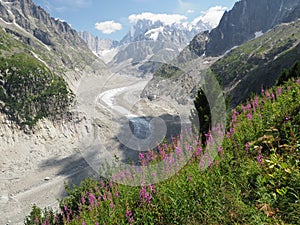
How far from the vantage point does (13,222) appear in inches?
1513

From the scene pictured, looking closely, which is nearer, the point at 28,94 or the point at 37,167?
the point at 37,167

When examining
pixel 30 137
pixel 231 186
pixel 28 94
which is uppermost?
pixel 231 186

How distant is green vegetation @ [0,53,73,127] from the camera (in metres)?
74.3

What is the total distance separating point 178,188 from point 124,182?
1.52 metres

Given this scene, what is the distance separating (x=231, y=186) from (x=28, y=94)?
89.3m

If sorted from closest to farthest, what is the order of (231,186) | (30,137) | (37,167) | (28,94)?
(231,186) → (37,167) → (30,137) → (28,94)

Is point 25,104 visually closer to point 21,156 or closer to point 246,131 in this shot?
point 21,156

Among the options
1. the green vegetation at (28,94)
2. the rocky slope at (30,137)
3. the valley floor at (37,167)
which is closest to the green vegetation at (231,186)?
the valley floor at (37,167)

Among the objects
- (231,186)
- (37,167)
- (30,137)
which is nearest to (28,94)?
(30,137)

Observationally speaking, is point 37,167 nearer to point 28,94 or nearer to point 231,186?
point 28,94

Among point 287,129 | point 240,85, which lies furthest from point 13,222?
point 240,85

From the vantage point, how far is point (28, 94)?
82.4 metres

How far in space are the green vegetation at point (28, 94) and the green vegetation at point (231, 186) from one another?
69.3 meters

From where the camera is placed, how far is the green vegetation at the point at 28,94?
74.3 m
